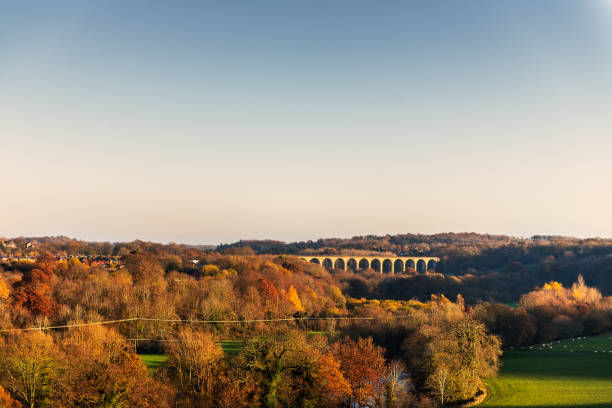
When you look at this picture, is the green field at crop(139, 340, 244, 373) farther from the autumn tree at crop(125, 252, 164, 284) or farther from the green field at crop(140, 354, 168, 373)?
the autumn tree at crop(125, 252, 164, 284)

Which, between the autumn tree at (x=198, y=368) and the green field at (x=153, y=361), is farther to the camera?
the green field at (x=153, y=361)

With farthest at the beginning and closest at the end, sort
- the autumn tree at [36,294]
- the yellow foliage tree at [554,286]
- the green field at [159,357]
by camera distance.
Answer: the yellow foliage tree at [554,286], the autumn tree at [36,294], the green field at [159,357]

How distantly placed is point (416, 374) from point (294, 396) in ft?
51.5

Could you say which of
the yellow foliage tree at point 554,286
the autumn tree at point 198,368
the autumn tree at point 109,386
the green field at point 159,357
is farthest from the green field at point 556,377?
the yellow foliage tree at point 554,286

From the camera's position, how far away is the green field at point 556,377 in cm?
3931

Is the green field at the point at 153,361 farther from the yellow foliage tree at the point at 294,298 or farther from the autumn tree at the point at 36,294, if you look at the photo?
the yellow foliage tree at the point at 294,298

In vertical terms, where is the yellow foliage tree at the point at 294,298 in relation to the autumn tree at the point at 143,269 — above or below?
below

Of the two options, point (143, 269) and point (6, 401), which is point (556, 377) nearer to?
point (6, 401)

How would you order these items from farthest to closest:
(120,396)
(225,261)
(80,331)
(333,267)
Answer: (333,267) → (225,261) → (80,331) → (120,396)

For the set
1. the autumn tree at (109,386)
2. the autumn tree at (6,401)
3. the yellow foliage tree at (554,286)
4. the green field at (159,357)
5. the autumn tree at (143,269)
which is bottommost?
the green field at (159,357)

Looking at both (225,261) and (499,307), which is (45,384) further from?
(225,261)

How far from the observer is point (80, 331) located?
2341 inches

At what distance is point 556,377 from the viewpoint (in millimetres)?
47719

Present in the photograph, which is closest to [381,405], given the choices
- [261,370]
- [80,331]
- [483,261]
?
[261,370]
